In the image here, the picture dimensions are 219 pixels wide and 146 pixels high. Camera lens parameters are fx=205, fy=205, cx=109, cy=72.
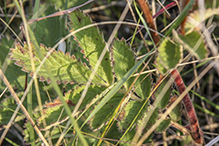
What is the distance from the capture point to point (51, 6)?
4.85 feet

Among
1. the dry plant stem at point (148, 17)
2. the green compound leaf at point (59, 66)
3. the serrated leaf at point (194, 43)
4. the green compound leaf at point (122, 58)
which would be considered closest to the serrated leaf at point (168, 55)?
the serrated leaf at point (194, 43)

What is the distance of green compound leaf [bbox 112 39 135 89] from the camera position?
102cm

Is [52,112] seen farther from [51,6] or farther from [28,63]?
[51,6]

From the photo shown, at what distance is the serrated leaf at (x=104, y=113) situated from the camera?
102 cm

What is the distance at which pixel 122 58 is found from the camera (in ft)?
3.38

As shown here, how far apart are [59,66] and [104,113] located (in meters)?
0.33

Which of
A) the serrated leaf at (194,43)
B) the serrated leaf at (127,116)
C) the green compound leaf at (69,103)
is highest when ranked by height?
the serrated leaf at (194,43)

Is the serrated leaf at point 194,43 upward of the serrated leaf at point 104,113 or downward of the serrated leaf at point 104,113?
upward

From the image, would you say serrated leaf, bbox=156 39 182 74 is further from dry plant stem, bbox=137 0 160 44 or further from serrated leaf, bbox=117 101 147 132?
serrated leaf, bbox=117 101 147 132

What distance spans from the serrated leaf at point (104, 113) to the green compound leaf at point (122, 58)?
117 millimetres

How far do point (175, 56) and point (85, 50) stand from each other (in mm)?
479

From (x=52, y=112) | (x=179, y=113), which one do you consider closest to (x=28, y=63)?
(x=52, y=112)

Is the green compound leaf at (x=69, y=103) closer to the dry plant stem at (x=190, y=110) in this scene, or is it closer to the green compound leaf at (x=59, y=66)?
the green compound leaf at (x=59, y=66)

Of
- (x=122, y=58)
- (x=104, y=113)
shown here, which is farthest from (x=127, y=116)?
(x=122, y=58)
